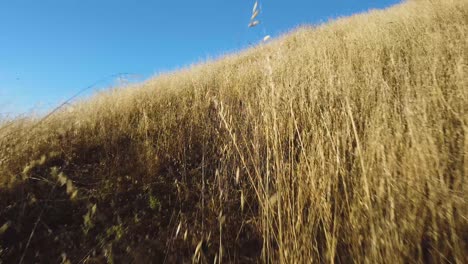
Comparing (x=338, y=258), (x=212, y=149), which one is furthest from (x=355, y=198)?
(x=212, y=149)

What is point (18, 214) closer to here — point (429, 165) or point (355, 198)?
point (355, 198)

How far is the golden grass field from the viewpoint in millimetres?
1154

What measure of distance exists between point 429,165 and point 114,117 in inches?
130

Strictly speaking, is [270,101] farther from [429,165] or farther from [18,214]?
[18,214]

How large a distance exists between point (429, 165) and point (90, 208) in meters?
2.14

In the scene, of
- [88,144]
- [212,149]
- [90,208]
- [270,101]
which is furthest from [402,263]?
A: [88,144]

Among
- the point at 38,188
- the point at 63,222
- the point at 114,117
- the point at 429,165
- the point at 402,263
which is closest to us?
the point at 402,263

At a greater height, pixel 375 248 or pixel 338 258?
pixel 375 248

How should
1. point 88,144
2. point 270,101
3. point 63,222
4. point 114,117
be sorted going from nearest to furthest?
point 270,101 → point 63,222 → point 88,144 → point 114,117

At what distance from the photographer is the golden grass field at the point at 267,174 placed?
1.15 metres

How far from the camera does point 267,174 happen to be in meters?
1.25

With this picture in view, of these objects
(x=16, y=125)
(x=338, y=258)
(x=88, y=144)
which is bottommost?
(x=338, y=258)

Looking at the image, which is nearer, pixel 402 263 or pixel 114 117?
pixel 402 263

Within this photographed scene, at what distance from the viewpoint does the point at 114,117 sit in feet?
11.2
